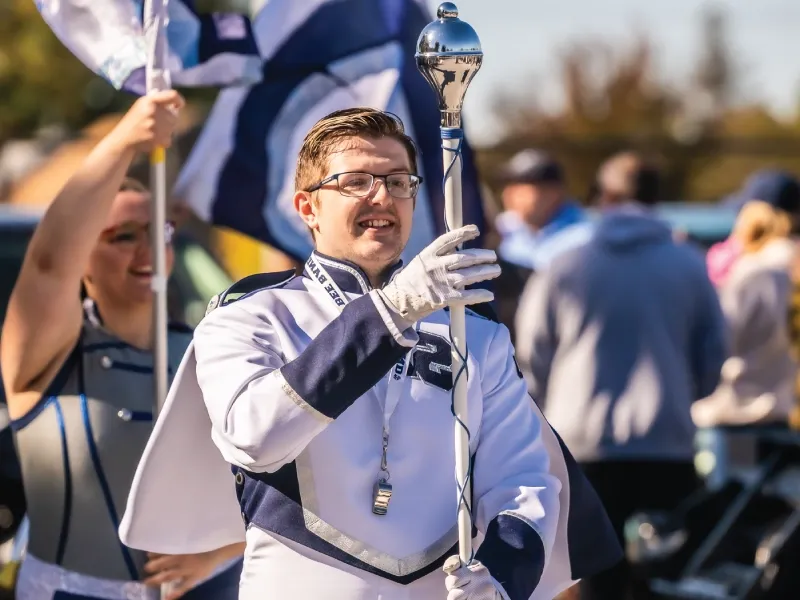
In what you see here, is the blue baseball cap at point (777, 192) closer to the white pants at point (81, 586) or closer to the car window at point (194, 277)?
the car window at point (194, 277)

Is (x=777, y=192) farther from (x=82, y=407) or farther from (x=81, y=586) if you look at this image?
(x=81, y=586)

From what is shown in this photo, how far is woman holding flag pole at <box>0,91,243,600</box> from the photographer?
151 inches

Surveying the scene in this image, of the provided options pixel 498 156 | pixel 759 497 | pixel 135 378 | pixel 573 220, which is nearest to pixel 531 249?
pixel 573 220

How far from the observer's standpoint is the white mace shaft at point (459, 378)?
285cm

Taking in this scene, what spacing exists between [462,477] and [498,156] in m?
30.0

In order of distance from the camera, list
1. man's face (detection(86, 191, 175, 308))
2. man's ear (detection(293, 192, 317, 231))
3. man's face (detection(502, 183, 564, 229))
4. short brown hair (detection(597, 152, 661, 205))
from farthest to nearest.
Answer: man's face (detection(502, 183, 564, 229))
short brown hair (detection(597, 152, 661, 205))
man's face (detection(86, 191, 175, 308))
man's ear (detection(293, 192, 317, 231))

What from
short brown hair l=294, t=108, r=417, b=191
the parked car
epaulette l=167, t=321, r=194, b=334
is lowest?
the parked car

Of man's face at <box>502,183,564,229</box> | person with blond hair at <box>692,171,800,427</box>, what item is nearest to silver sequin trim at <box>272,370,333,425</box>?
person with blond hair at <box>692,171,800,427</box>

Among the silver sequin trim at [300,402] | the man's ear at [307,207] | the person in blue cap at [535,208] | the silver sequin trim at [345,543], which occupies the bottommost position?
the person in blue cap at [535,208]

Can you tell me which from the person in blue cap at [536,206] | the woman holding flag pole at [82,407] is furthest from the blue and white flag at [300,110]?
the person in blue cap at [536,206]

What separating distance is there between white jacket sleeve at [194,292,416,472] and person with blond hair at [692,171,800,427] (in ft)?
14.8

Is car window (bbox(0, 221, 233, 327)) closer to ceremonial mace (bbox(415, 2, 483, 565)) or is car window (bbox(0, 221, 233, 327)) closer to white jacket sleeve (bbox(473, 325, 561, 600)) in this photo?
white jacket sleeve (bbox(473, 325, 561, 600))

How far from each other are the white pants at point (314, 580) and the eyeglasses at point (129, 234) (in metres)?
1.39

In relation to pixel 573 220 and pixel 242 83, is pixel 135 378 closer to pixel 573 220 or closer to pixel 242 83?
pixel 242 83
